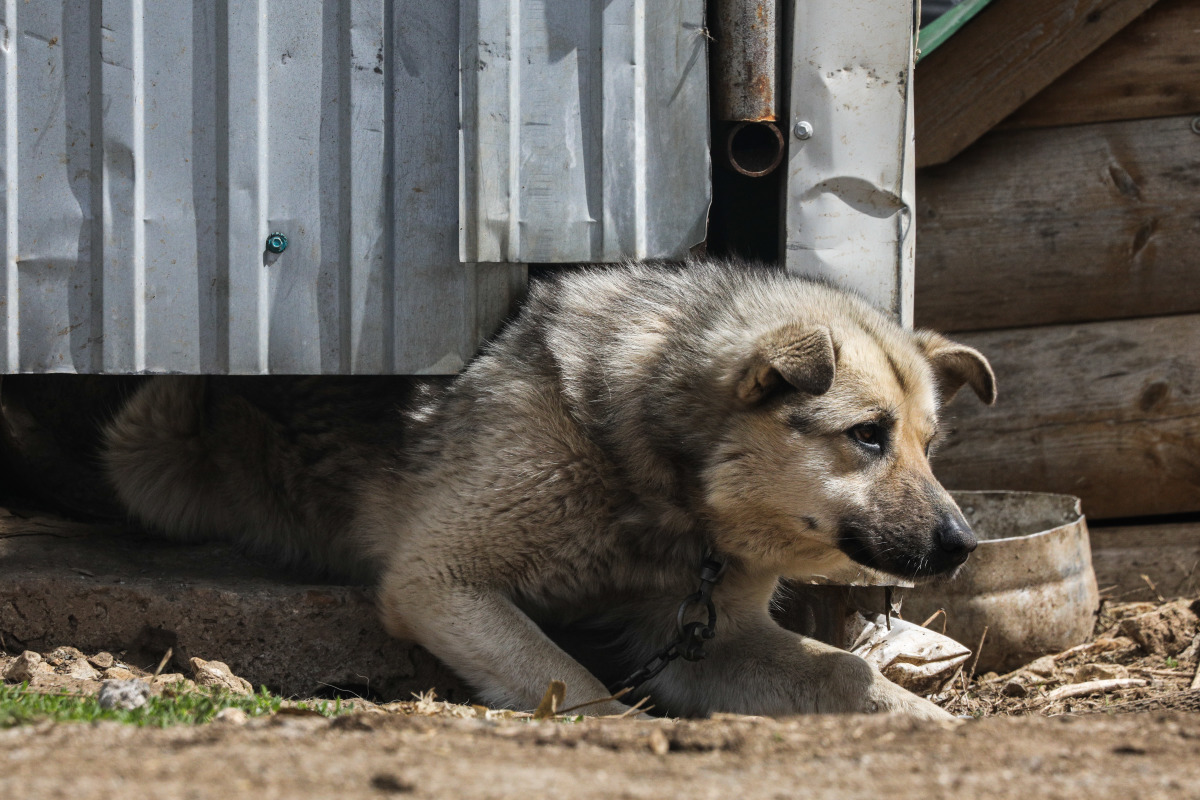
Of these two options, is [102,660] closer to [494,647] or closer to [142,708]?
[142,708]

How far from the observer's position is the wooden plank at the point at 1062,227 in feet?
16.9

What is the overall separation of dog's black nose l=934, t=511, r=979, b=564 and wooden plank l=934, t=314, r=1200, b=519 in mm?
1946

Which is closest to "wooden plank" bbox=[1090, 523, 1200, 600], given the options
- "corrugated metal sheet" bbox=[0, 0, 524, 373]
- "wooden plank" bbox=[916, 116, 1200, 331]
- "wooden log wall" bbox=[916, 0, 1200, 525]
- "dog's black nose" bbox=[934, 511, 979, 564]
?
"wooden log wall" bbox=[916, 0, 1200, 525]

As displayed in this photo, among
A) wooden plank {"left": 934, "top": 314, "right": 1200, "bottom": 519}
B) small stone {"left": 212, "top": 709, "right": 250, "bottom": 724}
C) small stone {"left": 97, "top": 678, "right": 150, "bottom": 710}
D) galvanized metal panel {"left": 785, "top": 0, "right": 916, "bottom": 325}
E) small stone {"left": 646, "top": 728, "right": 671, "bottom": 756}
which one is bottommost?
small stone {"left": 97, "top": 678, "right": 150, "bottom": 710}

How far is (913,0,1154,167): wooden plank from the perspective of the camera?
5.04 metres

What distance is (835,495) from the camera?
3379 mm

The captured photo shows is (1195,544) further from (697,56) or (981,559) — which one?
(697,56)

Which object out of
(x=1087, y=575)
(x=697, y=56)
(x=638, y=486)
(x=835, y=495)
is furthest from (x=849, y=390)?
(x=1087, y=575)

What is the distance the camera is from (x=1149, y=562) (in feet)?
17.0

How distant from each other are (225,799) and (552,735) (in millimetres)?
759

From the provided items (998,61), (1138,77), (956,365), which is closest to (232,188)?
(956,365)

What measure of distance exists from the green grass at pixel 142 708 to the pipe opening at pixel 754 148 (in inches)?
93.6

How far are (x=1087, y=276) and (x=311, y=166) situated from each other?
361cm

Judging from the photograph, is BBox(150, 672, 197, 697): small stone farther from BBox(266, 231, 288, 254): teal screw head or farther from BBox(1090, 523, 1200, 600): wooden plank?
BBox(1090, 523, 1200, 600): wooden plank
